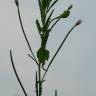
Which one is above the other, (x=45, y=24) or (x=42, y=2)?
(x=42, y=2)

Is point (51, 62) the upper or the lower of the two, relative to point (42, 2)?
lower

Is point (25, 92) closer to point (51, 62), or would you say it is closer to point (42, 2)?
point (51, 62)

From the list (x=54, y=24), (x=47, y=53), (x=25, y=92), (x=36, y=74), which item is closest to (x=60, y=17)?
(x=54, y=24)

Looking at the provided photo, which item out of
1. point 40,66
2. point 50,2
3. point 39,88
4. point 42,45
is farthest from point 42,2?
point 39,88

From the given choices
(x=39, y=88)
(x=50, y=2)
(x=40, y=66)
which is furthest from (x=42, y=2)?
(x=39, y=88)

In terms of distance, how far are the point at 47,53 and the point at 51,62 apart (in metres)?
0.24

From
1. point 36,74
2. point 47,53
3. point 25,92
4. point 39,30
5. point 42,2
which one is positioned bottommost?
point 25,92

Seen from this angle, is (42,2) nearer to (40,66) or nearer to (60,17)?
(60,17)

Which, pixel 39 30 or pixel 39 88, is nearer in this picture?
pixel 39 88

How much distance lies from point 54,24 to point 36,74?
0.59 metres

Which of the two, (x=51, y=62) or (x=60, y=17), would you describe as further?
(x=60, y=17)

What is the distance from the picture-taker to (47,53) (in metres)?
3.87

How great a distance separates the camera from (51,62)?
365 centimetres

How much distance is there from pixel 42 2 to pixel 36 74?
839 millimetres
